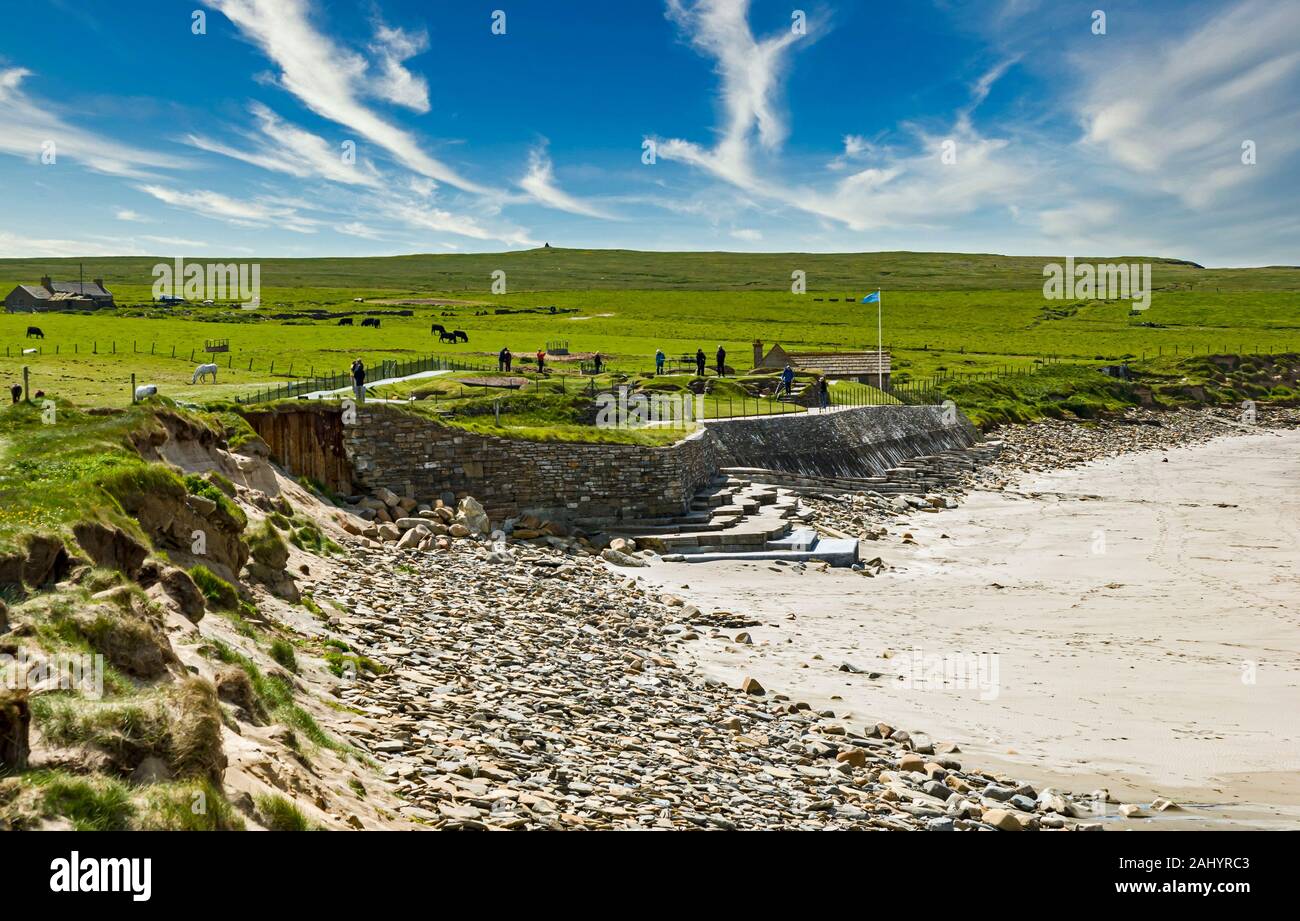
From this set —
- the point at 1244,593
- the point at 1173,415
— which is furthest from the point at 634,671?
the point at 1173,415

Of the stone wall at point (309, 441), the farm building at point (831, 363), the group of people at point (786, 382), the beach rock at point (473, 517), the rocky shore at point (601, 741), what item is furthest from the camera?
the farm building at point (831, 363)

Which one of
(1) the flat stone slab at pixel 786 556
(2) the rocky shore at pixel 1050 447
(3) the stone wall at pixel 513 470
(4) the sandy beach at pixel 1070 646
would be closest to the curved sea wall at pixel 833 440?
(2) the rocky shore at pixel 1050 447

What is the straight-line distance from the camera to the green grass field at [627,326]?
49188 millimetres

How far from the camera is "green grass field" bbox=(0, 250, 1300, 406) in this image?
49.2 m

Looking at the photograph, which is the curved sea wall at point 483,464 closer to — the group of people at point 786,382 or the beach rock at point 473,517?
the beach rock at point 473,517

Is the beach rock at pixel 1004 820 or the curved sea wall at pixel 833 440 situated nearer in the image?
the beach rock at pixel 1004 820

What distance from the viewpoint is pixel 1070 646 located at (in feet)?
68.5

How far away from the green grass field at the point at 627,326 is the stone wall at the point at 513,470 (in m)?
5.46

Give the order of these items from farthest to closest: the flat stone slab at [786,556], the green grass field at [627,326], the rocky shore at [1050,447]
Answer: the green grass field at [627,326] → the rocky shore at [1050,447] → the flat stone slab at [786,556]

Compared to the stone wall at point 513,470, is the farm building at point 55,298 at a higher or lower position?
higher

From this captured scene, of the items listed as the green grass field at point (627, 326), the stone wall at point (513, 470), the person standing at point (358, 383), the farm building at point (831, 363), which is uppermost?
the green grass field at point (627, 326)

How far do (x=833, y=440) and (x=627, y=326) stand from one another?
6507 cm

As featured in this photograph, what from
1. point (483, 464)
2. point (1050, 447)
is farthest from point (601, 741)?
point (1050, 447)
